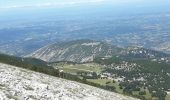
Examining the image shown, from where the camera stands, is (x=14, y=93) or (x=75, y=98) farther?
(x=75, y=98)

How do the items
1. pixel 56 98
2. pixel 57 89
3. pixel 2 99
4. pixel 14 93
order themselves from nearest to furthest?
pixel 2 99
pixel 14 93
pixel 56 98
pixel 57 89

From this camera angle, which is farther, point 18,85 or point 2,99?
point 18,85

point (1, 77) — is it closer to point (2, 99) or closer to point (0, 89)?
point (0, 89)

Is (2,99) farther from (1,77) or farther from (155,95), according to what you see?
(155,95)

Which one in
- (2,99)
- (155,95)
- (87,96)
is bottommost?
(155,95)

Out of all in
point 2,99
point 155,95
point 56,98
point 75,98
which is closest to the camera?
point 2,99

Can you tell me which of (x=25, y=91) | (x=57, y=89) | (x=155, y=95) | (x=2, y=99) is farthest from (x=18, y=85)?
(x=155, y=95)

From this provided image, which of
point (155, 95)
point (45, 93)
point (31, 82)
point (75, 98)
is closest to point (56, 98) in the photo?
point (45, 93)

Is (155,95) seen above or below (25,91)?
below

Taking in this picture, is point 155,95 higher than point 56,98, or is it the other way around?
point 56,98
